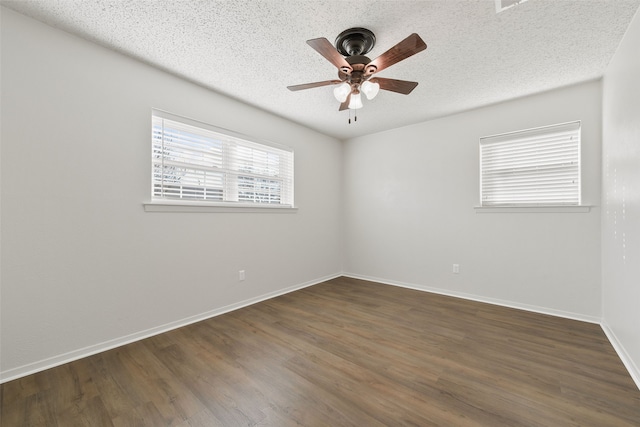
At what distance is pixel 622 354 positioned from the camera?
2033 mm

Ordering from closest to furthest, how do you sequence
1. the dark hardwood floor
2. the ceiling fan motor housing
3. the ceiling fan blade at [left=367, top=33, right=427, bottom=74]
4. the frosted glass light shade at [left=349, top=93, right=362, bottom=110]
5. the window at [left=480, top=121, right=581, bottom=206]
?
1. the dark hardwood floor
2. the ceiling fan blade at [left=367, top=33, right=427, bottom=74]
3. the ceiling fan motor housing
4. the frosted glass light shade at [left=349, top=93, right=362, bottom=110]
5. the window at [left=480, top=121, right=581, bottom=206]

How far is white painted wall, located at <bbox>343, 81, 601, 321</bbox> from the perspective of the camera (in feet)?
9.23

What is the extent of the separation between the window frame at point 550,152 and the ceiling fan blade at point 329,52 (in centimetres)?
250

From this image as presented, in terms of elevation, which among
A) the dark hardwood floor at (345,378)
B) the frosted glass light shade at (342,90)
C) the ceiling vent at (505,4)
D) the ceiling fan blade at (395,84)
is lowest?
the dark hardwood floor at (345,378)

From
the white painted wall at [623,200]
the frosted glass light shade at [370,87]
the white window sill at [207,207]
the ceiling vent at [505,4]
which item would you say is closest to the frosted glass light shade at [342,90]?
the frosted glass light shade at [370,87]

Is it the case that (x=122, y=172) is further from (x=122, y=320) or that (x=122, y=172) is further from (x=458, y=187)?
(x=458, y=187)

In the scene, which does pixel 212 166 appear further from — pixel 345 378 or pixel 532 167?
pixel 532 167

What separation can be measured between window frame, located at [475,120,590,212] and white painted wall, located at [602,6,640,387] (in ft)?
0.77

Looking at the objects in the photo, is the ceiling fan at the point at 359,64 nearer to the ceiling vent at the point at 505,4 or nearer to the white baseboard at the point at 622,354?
the ceiling vent at the point at 505,4

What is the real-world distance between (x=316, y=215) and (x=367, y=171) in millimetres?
1220

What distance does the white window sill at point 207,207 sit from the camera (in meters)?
2.51

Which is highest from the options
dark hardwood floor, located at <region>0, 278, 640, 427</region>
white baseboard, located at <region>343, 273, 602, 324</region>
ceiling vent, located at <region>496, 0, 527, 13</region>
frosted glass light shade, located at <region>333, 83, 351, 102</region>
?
ceiling vent, located at <region>496, 0, 527, 13</region>

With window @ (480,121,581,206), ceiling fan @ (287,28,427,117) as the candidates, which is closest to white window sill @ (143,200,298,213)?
ceiling fan @ (287,28,427,117)

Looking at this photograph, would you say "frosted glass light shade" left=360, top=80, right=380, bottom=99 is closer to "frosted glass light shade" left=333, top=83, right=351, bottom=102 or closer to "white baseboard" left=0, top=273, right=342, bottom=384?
"frosted glass light shade" left=333, top=83, right=351, bottom=102
